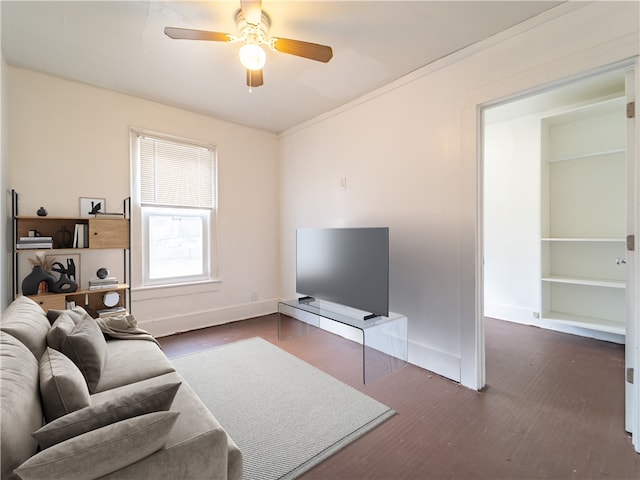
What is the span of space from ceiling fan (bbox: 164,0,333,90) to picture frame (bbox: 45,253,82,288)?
2.47 m

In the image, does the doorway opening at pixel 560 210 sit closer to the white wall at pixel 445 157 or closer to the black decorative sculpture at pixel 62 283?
the white wall at pixel 445 157

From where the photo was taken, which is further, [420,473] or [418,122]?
[418,122]

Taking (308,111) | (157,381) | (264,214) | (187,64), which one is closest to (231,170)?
(264,214)

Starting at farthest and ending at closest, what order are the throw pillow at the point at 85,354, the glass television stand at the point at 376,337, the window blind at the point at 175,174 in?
the window blind at the point at 175,174
the glass television stand at the point at 376,337
the throw pillow at the point at 85,354

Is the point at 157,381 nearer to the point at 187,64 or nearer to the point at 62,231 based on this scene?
the point at 62,231

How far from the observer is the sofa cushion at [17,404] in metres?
0.82

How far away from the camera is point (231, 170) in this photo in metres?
4.19

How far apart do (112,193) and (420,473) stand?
12.4ft

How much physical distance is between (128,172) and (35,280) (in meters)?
1.41

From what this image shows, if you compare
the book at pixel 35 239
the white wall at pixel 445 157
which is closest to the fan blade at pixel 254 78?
the white wall at pixel 445 157

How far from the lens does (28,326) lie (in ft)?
4.98

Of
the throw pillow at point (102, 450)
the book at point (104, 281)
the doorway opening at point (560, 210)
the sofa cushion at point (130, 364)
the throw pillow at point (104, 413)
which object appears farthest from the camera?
the doorway opening at point (560, 210)

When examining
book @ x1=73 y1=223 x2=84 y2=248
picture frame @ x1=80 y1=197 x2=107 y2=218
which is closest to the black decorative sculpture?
book @ x1=73 y1=223 x2=84 y2=248

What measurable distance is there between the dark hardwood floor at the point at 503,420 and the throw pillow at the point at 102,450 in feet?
3.13
